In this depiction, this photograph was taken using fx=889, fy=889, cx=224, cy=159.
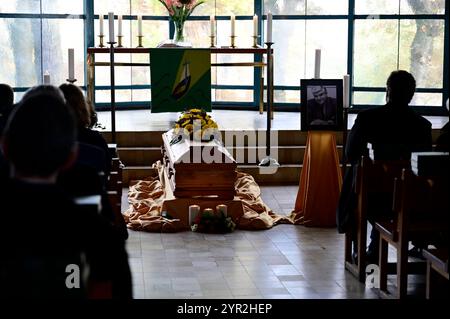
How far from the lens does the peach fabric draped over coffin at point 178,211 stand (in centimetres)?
667

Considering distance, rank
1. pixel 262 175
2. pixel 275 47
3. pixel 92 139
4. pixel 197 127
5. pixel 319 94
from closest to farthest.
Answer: pixel 92 139
pixel 319 94
pixel 197 127
pixel 262 175
pixel 275 47

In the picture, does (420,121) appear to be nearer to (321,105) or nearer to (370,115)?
(370,115)

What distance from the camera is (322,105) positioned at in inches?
275

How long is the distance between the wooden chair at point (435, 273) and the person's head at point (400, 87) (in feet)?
4.29

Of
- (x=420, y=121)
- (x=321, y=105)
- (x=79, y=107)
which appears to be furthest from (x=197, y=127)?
(x=79, y=107)

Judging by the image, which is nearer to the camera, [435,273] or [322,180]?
[435,273]

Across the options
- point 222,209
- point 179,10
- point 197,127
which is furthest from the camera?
point 179,10

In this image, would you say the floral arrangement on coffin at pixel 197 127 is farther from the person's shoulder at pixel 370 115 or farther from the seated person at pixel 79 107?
the seated person at pixel 79 107

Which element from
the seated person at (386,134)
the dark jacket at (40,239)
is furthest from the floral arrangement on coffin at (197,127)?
the dark jacket at (40,239)

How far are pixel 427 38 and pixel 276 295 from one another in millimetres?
6986

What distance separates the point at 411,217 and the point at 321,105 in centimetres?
243

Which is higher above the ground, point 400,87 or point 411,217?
point 400,87

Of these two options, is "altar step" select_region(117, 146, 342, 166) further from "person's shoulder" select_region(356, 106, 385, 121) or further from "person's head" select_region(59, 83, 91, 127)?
"person's head" select_region(59, 83, 91, 127)

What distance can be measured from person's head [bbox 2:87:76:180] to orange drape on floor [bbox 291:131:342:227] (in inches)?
192
